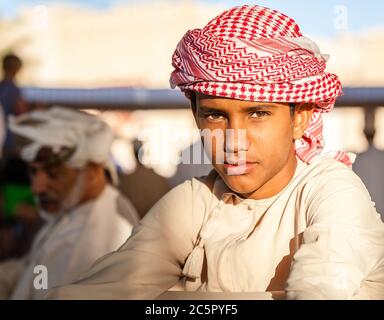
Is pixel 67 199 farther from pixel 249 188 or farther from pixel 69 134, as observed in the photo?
pixel 249 188

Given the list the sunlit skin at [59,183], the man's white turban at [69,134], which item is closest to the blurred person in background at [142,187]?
the man's white turban at [69,134]

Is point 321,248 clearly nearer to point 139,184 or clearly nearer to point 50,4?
point 139,184

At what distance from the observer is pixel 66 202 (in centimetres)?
388

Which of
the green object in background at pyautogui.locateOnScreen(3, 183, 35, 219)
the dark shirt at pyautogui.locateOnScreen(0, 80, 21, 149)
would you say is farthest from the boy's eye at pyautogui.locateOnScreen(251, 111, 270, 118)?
the green object in background at pyautogui.locateOnScreen(3, 183, 35, 219)

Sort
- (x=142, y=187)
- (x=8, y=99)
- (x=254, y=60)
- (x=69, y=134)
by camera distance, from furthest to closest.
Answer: (x=8, y=99) < (x=142, y=187) < (x=69, y=134) < (x=254, y=60)

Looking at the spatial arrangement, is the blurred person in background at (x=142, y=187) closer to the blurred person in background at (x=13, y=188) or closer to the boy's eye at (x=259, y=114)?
the blurred person in background at (x=13, y=188)

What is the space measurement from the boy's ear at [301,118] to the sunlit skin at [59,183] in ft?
6.56

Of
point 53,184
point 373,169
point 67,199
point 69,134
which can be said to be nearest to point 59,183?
point 53,184

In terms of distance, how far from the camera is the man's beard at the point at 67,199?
3833 mm

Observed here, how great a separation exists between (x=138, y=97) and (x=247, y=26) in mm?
2923

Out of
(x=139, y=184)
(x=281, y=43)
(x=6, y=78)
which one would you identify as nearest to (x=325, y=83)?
(x=281, y=43)

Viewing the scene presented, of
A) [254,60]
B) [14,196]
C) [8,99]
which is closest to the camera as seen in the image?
[254,60]

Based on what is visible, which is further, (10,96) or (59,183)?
(10,96)

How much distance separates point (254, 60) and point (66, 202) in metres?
2.17
